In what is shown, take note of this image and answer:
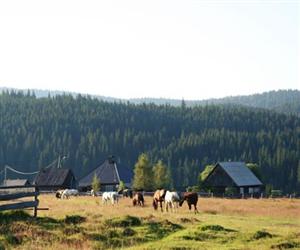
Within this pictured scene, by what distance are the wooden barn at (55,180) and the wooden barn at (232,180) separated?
2513cm

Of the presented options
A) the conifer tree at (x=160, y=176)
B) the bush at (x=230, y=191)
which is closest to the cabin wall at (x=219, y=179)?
the bush at (x=230, y=191)

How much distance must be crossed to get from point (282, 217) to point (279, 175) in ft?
458

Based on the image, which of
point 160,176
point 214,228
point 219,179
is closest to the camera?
point 214,228

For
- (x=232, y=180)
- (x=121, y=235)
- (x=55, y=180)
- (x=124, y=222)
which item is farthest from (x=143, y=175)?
(x=121, y=235)

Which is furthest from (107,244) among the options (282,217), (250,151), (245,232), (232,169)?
(250,151)

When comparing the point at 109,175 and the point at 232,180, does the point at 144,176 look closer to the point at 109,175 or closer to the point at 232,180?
the point at 232,180

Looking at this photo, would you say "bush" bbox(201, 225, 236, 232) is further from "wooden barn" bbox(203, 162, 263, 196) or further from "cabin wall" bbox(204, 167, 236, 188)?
"cabin wall" bbox(204, 167, 236, 188)

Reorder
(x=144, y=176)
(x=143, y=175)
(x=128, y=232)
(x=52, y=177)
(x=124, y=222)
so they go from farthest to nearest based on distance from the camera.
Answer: (x=52, y=177)
(x=144, y=176)
(x=143, y=175)
(x=124, y=222)
(x=128, y=232)

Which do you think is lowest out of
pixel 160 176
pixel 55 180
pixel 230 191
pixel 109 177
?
pixel 230 191

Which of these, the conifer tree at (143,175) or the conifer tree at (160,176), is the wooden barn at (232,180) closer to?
the conifer tree at (160,176)

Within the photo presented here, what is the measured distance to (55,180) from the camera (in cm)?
10150

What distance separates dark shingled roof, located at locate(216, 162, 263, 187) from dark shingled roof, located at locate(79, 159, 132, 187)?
18.8m

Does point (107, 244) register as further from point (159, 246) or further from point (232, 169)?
point (232, 169)

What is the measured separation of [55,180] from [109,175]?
388 inches
